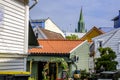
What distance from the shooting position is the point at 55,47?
1542 inches

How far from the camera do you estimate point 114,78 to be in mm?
16297

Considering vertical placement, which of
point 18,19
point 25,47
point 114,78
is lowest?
point 114,78

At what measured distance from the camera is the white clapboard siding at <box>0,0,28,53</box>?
13.8 m

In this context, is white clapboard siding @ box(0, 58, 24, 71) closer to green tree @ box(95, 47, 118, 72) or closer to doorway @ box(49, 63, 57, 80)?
doorway @ box(49, 63, 57, 80)

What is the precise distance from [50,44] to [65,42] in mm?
1616

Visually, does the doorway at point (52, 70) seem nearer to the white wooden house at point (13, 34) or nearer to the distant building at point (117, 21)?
the white wooden house at point (13, 34)

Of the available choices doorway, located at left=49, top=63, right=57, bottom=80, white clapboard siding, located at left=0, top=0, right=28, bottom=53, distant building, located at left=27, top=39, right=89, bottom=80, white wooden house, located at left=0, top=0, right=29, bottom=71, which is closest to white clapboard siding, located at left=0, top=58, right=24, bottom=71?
white wooden house, located at left=0, top=0, right=29, bottom=71

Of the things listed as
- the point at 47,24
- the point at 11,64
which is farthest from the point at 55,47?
the point at 47,24

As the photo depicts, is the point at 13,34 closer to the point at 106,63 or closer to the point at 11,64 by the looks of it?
the point at 11,64

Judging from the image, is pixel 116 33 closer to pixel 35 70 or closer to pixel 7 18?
pixel 35 70

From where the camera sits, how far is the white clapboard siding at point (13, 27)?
13805 mm

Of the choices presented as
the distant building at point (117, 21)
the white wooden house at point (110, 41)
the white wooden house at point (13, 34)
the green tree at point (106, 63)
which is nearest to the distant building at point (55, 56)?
the green tree at point (106, 63)

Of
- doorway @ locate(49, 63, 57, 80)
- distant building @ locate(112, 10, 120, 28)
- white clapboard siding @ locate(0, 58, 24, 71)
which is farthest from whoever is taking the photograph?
distant building @ locate(112, 10, 120, 28)

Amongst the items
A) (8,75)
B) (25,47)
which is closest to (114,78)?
(25,47)
